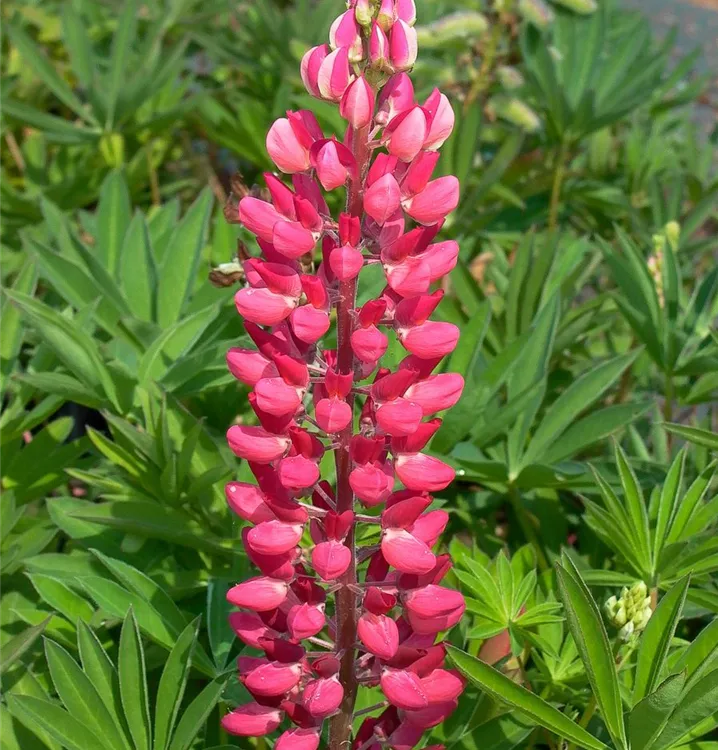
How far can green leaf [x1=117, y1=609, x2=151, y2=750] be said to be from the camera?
1.10 metres

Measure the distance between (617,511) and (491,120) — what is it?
59.3 inches

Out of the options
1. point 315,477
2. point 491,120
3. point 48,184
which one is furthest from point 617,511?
point 48,184

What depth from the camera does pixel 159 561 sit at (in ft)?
4.75

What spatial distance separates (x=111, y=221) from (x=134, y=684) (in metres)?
1.13

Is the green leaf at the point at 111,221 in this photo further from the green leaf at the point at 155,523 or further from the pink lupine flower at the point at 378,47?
the pink lupine flower at the point at 378,47

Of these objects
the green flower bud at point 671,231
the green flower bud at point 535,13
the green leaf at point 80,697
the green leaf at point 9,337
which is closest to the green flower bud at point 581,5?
the green flower bud at point 535,13

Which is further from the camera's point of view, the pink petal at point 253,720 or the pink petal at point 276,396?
the pink petal at point 253,720

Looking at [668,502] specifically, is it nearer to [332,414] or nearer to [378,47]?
[332,414]

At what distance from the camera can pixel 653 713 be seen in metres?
0.90

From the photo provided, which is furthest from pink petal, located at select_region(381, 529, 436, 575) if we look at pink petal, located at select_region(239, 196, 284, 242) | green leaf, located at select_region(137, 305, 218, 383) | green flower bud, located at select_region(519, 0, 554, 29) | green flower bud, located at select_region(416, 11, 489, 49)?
green flower bud, located at select_region(519, 0, 554, 29)

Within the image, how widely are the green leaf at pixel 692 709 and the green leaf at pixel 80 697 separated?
61 centimetres

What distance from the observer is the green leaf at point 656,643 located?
1.00 m

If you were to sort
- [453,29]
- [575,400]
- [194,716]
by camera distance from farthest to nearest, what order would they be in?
[453,29] < [575,400] < [194,716]

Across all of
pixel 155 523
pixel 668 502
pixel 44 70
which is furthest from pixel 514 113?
pixel 155 523
